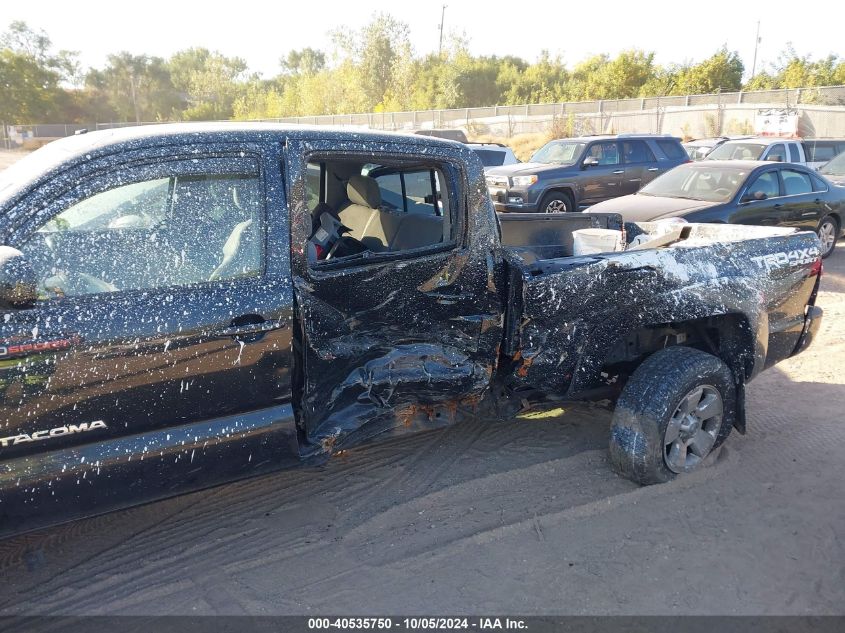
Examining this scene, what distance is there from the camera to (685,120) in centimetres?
3173

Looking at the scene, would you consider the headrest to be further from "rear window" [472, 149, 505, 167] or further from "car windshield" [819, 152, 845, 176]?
"car windshield" [819, 152, 845, 176]

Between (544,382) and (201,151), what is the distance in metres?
2.04

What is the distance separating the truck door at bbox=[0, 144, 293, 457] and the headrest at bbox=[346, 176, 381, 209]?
118cm

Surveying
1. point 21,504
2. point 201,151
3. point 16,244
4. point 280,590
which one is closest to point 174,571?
point 280,590

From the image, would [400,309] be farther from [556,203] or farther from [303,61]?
[303,61]

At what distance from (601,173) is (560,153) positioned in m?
0.99

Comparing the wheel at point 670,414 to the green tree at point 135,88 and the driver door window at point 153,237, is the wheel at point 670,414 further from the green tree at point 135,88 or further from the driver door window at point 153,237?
the green tree at point 135,88

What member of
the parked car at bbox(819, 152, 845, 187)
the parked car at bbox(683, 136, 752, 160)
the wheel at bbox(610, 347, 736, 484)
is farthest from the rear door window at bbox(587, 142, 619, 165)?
the wheel at bbox(610, 347, 736, 484)

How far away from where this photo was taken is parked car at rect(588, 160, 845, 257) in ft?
28.5

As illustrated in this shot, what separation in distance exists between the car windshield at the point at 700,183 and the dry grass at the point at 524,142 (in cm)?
2055

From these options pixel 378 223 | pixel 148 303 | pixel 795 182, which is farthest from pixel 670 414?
pixel 795 182

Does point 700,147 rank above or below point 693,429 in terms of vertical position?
above

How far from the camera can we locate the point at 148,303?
2.47 metres

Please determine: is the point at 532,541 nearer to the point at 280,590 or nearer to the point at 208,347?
the point at 280,590
